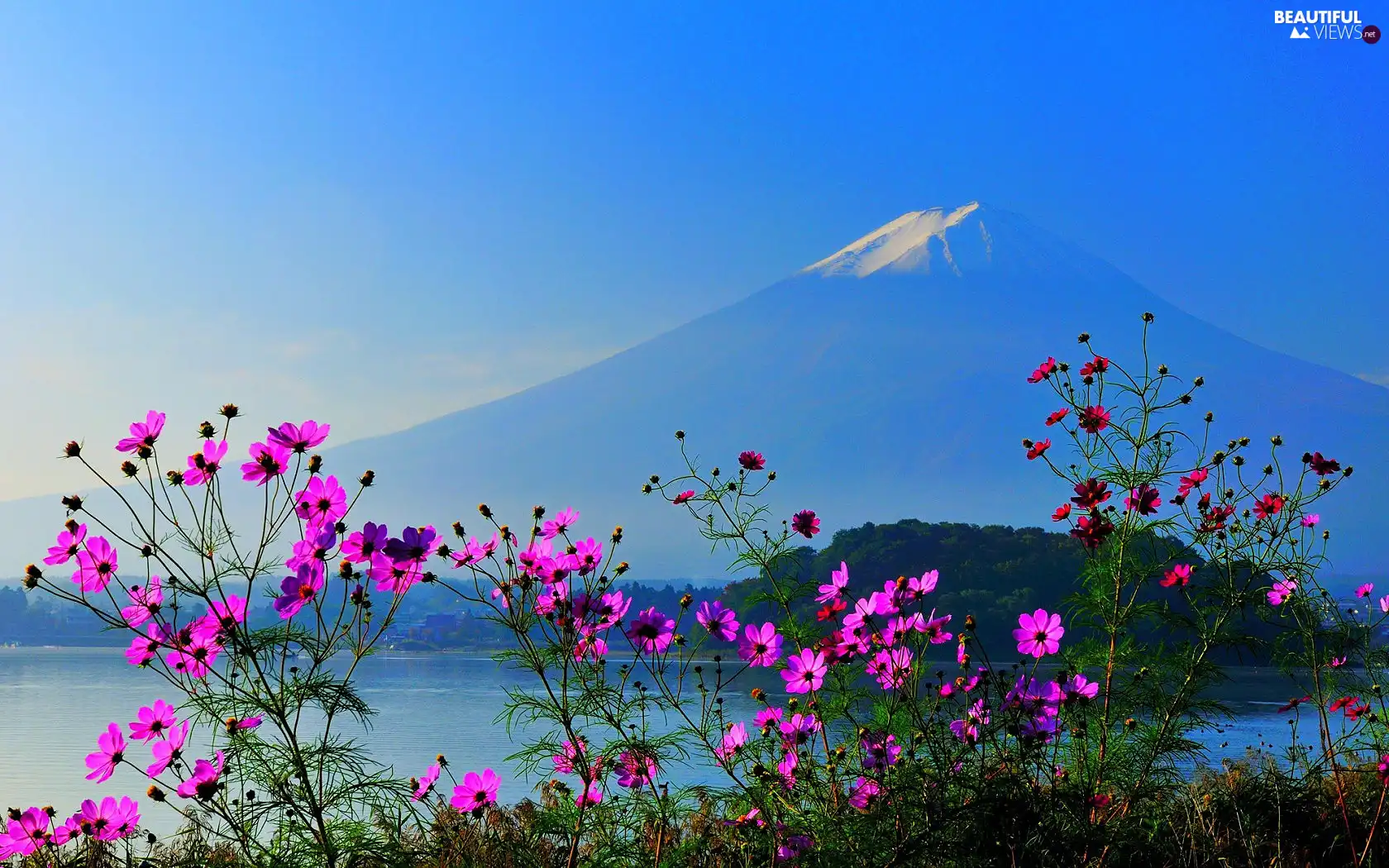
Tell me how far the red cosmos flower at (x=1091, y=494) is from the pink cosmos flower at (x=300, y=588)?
1980 millimetres

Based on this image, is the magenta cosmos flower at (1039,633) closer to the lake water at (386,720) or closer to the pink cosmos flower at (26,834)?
the lake water at (386,720)

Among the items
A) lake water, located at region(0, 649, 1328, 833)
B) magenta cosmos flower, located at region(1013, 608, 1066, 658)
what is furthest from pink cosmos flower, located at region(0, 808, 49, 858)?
magenta cosmos flower, located at region(1013, 608, 1066, 658)

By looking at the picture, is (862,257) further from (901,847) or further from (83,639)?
(901,847)

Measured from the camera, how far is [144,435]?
8.19ft

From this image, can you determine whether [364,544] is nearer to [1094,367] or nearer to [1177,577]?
[1094,367]

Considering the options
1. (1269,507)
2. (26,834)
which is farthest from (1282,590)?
(26,834)

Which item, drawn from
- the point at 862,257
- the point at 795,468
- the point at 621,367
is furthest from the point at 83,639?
the point at 862,257

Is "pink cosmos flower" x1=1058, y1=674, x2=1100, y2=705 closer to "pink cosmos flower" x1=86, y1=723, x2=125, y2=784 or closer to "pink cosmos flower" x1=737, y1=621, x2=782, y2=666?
"pink cosmos flower" x1=737, y1=621, x2=782, y2=666

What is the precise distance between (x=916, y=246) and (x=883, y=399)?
3322cm

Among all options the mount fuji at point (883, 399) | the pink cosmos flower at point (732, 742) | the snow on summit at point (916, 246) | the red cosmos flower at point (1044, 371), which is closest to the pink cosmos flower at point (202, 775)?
the pink cosmos flower at point (732, 742)

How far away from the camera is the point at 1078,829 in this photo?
8.93 feet

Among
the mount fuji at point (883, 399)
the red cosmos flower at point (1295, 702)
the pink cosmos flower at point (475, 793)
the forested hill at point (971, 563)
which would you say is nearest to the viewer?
the pink cosmos flower at point (475, 793)

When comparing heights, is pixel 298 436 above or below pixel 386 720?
above

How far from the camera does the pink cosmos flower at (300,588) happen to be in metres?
2.46
